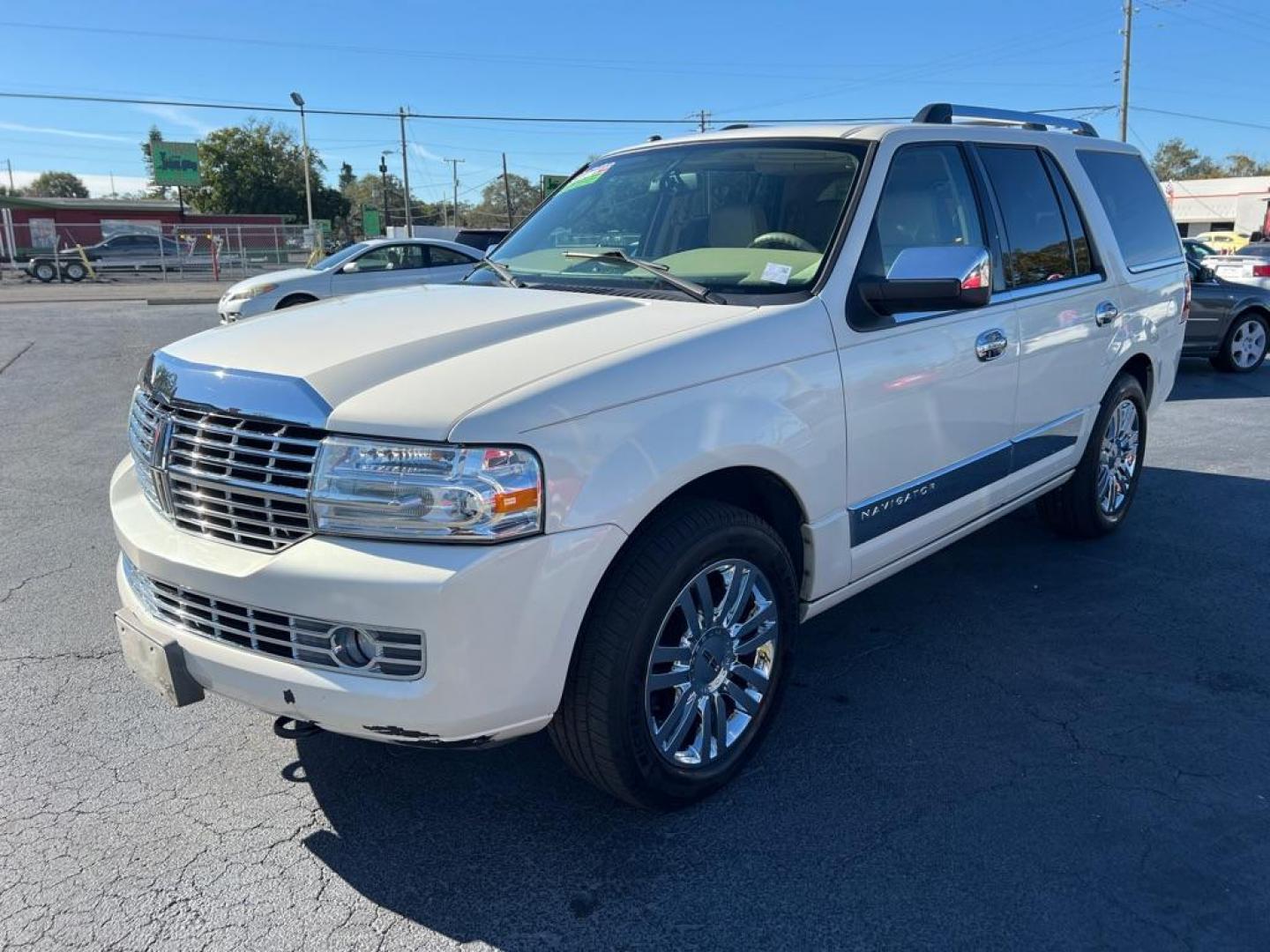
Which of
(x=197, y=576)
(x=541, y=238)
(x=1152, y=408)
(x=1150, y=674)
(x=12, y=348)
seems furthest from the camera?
(x=12, y=348)

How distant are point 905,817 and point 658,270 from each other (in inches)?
77.1

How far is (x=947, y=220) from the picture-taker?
384cm

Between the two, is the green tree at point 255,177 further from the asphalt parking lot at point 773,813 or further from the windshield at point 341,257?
the asphalt parking lot at point 773,813

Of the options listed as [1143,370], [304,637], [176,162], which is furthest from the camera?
[176,162]

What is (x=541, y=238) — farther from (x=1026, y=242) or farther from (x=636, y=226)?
(x=1026, y=242)

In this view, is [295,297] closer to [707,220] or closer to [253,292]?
[253,292]

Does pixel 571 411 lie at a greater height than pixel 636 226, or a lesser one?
lesser

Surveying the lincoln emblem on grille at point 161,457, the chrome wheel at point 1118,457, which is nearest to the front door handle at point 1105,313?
the chrome wheel at point 1118,457

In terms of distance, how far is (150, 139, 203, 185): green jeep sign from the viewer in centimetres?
6109

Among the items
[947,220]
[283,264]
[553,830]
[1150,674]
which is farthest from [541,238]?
[283,264]

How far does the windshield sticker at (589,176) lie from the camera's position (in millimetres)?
4320

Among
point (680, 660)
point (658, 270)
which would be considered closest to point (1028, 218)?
point (658, 270)

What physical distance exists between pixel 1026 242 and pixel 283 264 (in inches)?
1737

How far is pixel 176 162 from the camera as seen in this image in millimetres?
61781
